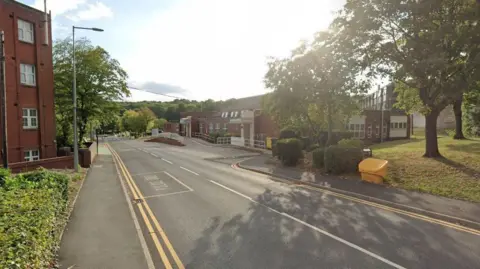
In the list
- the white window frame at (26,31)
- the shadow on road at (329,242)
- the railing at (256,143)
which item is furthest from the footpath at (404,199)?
A: the white window frame at (26,31)

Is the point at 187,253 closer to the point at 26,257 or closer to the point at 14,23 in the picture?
the point at 26,257

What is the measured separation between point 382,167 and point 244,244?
30.1ft

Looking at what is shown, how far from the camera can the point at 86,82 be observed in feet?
95.8

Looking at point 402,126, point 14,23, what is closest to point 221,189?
A: point 14,23

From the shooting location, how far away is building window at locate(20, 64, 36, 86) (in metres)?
21.7

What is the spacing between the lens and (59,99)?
95.1ft

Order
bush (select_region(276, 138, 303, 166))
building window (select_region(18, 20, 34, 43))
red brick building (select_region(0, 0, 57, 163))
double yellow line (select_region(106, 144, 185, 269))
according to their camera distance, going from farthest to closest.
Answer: building window (select_region(18, 20, 34, 43)) → bush (select_region(276, 138, 303, 166)) → red brick building (select_region(0, 0, 57, 163)) → double yellow line (select_region(106, 144, 185, 269))

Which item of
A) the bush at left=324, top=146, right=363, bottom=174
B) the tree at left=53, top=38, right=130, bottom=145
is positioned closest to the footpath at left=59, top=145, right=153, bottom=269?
the bush at left=324, top=146, right=363, bottom=174

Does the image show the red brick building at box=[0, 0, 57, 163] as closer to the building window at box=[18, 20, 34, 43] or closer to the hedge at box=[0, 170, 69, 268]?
the building window at box=[18, 20, 34, 43]

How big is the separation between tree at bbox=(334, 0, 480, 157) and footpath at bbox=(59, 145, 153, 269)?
13449 millimetres

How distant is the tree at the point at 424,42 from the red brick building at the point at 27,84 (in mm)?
21417

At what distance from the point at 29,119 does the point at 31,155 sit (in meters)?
2.70

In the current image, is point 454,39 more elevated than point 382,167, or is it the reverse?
Result: point 454,39

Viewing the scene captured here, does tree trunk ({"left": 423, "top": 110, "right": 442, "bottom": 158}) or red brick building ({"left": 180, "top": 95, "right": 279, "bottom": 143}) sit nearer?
tree trunk ({"left": 423, "top": 110, "right": 442, "bottom": 158})
